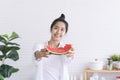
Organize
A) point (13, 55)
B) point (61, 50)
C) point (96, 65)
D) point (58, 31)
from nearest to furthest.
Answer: point (61, 50)
point (58, 31)
point (13, 55)
point (96, 65)

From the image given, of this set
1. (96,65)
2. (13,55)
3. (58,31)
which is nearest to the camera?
(58,31)

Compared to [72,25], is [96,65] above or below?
below

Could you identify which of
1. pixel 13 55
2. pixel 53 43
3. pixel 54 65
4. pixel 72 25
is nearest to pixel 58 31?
pixel 53 43

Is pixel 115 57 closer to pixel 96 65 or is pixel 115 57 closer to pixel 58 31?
pixel 96 65

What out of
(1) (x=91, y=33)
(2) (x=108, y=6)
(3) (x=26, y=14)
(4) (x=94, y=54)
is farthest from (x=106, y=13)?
(3) (x=26, y=14)

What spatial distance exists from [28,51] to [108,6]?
1133mm

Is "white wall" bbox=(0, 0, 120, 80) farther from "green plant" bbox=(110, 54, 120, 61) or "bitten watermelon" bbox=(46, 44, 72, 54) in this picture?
"bitten watermelon" bbox=(46, 44, 72, 54)

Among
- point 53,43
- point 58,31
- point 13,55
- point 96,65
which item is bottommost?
point 96,65

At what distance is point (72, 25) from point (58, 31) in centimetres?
91

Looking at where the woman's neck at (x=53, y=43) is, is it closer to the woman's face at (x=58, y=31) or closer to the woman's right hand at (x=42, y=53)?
the woman's face at (x=58, y=31)

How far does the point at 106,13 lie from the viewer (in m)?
3.06

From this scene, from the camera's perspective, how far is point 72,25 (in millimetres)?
3041

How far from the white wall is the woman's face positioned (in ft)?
2.74

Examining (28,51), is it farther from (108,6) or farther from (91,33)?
(108,6)
